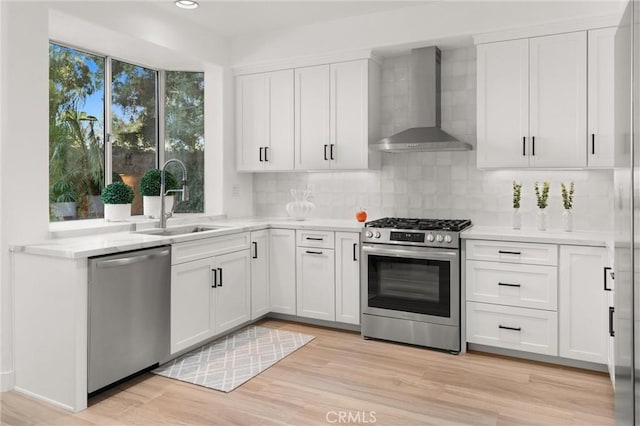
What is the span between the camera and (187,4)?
3.88 metres

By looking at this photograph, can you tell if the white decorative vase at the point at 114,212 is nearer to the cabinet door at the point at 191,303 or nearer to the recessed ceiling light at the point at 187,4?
the cabinet door at the point at 191,303

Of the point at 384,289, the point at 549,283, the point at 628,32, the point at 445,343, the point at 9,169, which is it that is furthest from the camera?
the point at 384,289

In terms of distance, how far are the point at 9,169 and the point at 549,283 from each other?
3.62 metres

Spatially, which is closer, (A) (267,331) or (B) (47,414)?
(B) (47,414)

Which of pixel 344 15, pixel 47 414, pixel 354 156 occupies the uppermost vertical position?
pixel 344 15

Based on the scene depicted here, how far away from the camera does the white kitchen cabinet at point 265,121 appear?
15.3 feet

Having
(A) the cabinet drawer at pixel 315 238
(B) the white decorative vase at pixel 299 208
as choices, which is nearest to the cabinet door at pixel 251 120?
(B) the white decorative vase at pixel 299 208

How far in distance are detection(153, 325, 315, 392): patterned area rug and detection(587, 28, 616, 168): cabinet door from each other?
2.61 meters

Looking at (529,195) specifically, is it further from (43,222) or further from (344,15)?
(43,222)

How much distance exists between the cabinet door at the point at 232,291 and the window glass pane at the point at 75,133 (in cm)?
124

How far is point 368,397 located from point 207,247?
5.43 feet

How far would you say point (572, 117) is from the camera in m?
3.51

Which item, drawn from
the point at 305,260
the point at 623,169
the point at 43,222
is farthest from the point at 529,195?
the point at 43,222

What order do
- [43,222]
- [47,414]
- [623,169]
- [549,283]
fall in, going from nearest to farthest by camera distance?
[623,169] < [47,414] < [43,222] < [549,283]
